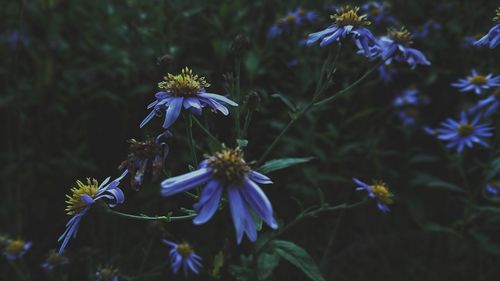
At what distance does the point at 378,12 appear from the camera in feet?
14.7

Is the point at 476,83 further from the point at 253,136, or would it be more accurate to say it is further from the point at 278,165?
the point at 278,165

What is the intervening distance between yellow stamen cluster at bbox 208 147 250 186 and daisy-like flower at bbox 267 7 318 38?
107 inches

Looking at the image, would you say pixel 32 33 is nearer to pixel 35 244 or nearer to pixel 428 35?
pixel 35 244

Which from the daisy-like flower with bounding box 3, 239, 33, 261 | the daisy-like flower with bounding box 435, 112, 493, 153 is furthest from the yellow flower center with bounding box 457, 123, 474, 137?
the daisy-like flower with bounding box 3, 239, 33, 261

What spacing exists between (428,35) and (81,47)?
3.45m

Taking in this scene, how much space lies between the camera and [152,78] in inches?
169

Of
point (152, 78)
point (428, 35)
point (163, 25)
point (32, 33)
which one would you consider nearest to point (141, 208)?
point (152, 78)

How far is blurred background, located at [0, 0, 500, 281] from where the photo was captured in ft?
11.6

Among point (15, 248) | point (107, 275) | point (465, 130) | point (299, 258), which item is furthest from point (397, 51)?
point (15, 248)

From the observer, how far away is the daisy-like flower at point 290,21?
4.31 metres

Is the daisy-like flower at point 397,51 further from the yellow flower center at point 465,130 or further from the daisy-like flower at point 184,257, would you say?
the daisy-like flower at point 184,257

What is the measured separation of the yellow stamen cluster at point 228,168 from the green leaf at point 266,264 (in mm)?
882

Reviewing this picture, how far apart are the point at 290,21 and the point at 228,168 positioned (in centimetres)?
297

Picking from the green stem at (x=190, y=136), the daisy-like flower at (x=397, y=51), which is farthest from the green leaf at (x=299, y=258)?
the daisy-like flower at (x=397, y=51)
